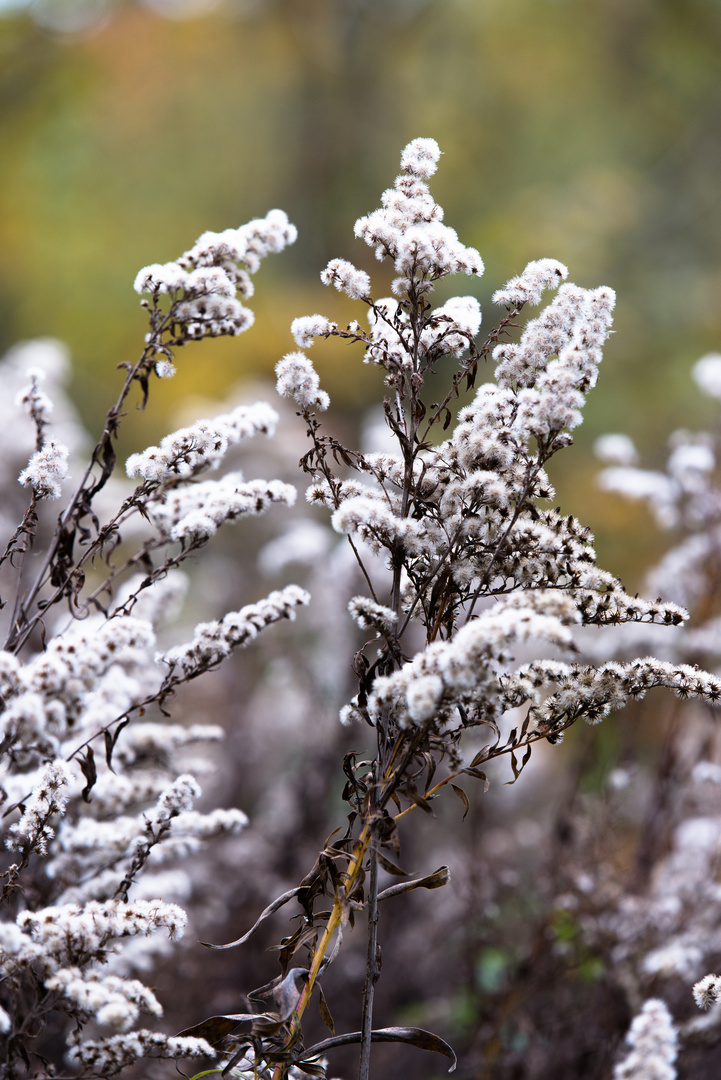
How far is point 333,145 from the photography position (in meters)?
12.4

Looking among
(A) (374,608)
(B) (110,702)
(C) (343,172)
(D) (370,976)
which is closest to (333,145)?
(C) (343,172)

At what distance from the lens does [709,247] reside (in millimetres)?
11484

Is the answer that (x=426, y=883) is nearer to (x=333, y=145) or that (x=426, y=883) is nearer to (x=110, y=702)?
(x=110, y=702)

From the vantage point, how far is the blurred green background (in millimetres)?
10406

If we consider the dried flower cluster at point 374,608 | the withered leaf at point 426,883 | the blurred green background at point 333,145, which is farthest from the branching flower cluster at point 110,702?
the blurred green background at point 333,145

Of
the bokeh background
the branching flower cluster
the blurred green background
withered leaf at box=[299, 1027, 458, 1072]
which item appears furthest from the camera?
the blurred green background

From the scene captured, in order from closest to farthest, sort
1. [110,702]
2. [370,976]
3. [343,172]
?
1. [370,976]
2. [110,702]
3. [343,172]

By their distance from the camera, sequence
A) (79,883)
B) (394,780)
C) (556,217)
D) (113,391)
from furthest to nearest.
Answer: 1. (113,391)
2. (556,217)
3. (79,883)
4. (394,780)

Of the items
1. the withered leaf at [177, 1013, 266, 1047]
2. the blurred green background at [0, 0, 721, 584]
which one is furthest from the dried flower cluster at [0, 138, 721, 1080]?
the blurred green background at [0, 0, 721, 584]

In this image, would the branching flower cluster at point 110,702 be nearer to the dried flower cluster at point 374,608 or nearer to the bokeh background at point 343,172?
the dried flower cluster at point 374,608

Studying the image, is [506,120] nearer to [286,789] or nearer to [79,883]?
[286,789]

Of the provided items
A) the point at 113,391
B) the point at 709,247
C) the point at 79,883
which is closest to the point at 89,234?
the point at 113,391

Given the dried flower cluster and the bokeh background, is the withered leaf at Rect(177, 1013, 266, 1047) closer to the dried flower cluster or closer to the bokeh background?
the dried flower cluster

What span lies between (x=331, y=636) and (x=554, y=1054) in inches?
117
